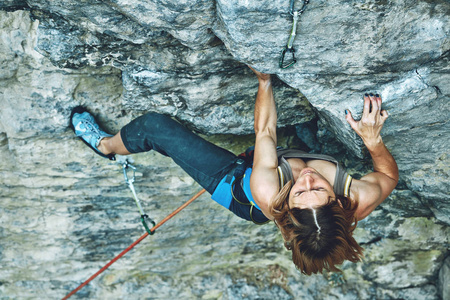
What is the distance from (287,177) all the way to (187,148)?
875 mm

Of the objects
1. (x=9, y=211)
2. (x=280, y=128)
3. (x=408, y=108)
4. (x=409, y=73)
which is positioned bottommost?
(x=9, y=211)

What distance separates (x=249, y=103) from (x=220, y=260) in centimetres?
266

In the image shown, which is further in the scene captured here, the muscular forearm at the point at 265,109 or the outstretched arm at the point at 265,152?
the muscular forearm at the point at 265,109

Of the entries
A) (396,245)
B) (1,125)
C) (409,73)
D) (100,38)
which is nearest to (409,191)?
(396,245)

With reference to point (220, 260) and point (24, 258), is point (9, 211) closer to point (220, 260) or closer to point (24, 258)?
point (24, 258)

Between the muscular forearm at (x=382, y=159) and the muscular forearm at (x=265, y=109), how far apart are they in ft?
2.36

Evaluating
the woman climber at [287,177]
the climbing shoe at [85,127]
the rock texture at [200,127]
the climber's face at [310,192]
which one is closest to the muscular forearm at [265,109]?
the woman climber at [287,177]

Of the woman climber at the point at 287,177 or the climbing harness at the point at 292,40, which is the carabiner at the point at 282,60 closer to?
the climbing harness at the point at 292,40

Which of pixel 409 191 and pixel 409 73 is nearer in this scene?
pixel 409 73

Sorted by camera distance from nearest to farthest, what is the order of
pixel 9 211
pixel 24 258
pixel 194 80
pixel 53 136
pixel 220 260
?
1. pixel 194 80
2. pixel 53 136
3. pixel 9 211
4. pixel 24 258
5. pixel 220 260

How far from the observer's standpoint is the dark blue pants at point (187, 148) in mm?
3143

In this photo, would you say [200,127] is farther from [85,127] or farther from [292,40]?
[292,40]

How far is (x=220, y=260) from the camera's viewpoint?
518 cm

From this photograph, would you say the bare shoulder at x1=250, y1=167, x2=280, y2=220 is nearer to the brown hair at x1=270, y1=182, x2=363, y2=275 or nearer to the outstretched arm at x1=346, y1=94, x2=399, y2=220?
the brown hair at x1=270, y1=182, x2=363, y2=275
